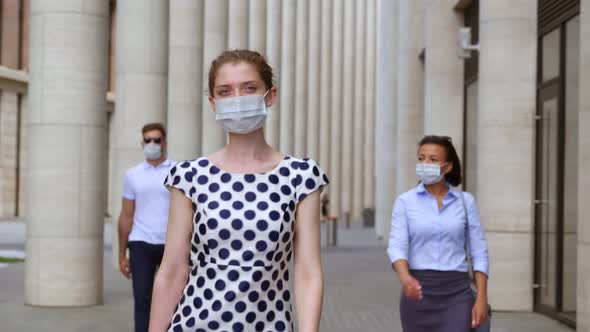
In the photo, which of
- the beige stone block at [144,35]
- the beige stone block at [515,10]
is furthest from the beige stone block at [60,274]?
the beige stone block at [144,35]

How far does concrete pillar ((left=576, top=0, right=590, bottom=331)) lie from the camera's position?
414 inches

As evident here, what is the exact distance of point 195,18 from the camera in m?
25.5

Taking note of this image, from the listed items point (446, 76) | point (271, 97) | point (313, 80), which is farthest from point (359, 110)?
point (271, 97)

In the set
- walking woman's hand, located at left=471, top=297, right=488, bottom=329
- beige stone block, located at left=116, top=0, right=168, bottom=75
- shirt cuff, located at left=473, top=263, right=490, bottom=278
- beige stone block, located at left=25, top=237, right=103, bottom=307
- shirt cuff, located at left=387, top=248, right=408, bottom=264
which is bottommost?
beige stone block, located at left=25, top=237, right=103, bottom=307

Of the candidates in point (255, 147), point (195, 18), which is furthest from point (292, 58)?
point (255, 147)

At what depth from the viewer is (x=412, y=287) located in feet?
20.4

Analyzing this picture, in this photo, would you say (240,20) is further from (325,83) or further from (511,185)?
(325,83)

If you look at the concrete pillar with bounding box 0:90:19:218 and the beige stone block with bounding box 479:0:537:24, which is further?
the concrete pillar with bounding box 0:90:19:218

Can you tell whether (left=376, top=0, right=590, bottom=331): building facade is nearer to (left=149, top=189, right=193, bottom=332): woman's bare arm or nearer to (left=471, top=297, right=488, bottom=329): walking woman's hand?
(left=471, top=297, right=488, bottom=329): walking woman's hand

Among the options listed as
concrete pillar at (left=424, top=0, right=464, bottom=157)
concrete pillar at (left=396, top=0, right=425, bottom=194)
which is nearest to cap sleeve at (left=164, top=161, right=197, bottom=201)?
concrete pillar at (left=424, top=0, right=464, bottom=157)

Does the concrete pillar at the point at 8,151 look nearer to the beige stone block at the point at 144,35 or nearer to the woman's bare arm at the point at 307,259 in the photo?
the beige stone block at the point at 144,35

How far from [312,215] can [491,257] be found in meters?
10.9

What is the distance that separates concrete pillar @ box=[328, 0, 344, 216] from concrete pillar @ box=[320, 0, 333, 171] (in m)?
0.39

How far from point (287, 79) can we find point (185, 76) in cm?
3569
